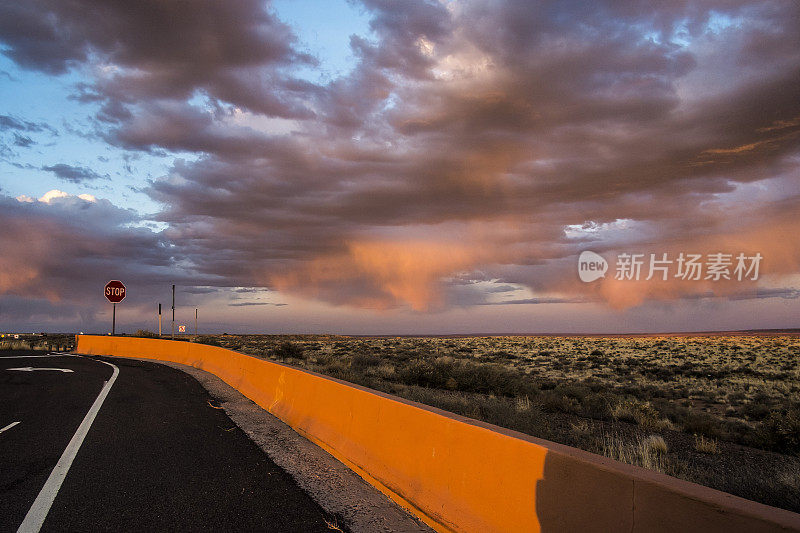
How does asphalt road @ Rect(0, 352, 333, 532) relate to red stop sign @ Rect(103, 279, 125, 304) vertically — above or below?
below

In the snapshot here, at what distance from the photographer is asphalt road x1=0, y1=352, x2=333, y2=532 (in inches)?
194

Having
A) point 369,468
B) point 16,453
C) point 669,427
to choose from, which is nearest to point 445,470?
point 369,468

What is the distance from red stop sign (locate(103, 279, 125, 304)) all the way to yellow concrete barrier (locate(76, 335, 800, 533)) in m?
32.2

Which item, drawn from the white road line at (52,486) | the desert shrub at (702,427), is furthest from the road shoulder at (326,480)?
the desert shrub at (702,427)

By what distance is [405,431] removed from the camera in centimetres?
577

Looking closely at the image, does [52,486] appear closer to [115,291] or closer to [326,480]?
[326,480]

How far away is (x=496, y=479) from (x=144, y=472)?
451 centimetres

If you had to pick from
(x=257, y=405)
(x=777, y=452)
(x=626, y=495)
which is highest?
(x=626, y=495)

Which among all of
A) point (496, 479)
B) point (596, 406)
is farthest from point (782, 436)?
point (496, 479)

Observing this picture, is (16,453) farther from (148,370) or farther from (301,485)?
(148,370)

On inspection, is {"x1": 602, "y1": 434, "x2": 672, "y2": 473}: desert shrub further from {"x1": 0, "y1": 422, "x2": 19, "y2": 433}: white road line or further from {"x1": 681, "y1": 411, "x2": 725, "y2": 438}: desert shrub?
{"x1": 0, "y1": 422, "x2": 19, "y2": 433}: white road line

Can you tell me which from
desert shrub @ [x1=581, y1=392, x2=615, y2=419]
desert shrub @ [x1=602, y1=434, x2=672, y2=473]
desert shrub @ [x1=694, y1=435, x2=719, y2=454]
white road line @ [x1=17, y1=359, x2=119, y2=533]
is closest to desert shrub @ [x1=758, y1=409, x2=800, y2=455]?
desert shrub @ [x1=694, y1=435, x2=719, y2=454]

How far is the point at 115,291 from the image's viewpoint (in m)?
35.7

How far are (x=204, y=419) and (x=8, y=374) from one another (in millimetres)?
12827
